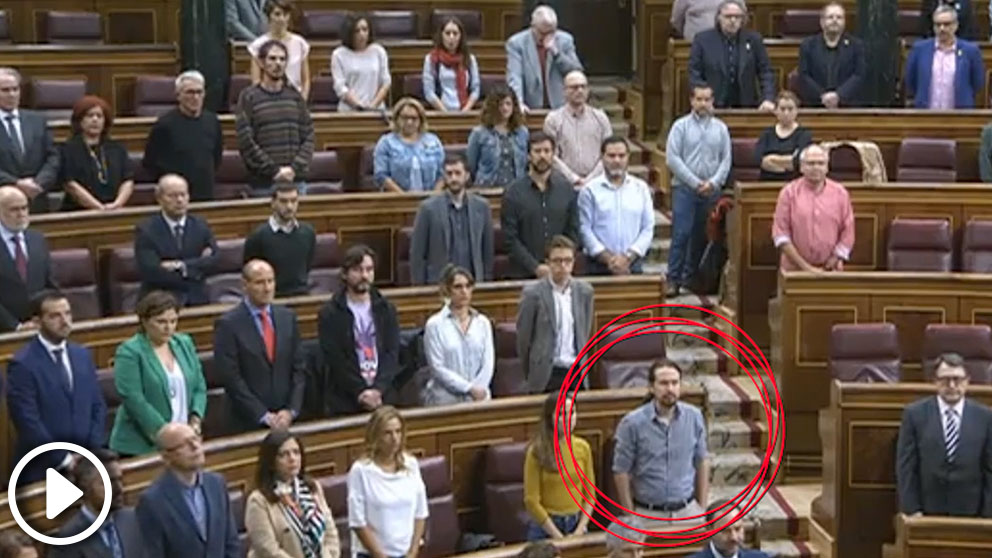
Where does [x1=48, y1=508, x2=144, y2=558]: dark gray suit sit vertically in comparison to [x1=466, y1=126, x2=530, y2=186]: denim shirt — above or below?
below

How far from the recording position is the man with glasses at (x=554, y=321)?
780 cm

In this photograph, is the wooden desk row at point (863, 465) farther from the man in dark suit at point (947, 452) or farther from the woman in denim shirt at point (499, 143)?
the woman in denim shirt at point (499, 143)

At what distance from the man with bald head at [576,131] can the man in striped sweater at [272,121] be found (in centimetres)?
122

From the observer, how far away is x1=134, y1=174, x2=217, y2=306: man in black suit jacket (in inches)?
309

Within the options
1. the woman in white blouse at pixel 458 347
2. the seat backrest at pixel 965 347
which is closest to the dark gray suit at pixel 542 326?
the woman in white blouse at pixel 458 347

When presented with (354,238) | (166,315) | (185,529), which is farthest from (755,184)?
(185,529)

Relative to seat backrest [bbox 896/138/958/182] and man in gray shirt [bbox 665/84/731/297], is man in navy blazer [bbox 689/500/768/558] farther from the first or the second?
seat backrest [bbox 896/138/958/182]

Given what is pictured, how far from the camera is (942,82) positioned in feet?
35.0

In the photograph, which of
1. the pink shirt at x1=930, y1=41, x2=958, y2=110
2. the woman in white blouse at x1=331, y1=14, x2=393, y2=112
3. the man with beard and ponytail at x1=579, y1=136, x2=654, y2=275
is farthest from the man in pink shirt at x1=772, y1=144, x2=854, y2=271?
the woman in white blouse at x1=331, y1=14, x2=393, y2=112

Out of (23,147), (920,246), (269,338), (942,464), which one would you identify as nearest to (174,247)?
(269,338)

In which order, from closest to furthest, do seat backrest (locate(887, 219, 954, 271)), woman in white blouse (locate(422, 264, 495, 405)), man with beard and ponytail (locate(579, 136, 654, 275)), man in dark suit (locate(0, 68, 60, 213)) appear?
woman in white blouse (locate(422, 264, 495, 405)) < man in dark suit (locate(0, 68, 60, 213)) < man with beard and ponytail (locate(579, 136, 654, 275)) < seat backrest (locate(887, 219, 954, 271))

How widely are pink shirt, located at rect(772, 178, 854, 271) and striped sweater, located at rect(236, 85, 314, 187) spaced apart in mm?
2264

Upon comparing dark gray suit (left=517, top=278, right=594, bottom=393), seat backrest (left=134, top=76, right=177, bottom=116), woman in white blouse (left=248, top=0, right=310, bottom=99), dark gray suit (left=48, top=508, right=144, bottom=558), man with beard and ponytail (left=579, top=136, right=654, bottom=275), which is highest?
woman in white blouse (left=248, top=0, right=310, bottom=99)

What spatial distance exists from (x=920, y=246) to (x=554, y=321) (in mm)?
2324
